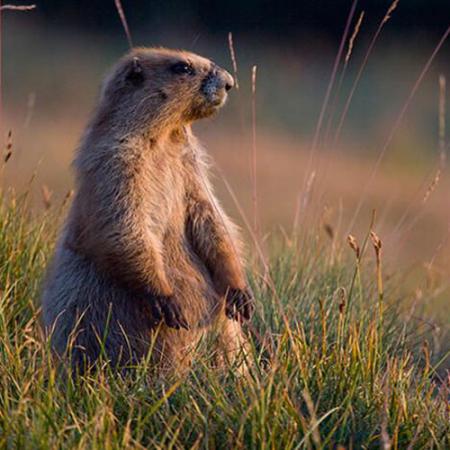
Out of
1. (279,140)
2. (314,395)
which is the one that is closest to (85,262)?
(314,395)

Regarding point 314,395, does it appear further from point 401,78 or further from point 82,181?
point 401,78

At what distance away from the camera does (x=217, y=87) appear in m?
4.45

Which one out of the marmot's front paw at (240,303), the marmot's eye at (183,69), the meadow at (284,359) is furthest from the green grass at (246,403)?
the marmot's eye at (183,69)

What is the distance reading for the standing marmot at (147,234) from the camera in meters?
4.27

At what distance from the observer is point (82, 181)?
14.3 feet

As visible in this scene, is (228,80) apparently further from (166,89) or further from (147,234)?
(147,234)

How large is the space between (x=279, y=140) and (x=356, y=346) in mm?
12237

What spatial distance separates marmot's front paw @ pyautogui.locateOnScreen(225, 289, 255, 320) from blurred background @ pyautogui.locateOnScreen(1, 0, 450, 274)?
28.4ft

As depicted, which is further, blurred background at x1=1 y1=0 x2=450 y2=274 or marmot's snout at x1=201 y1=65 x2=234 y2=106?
blurred background at x1=1 y1=0 x2=450 y2=274

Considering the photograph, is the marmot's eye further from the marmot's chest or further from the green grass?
the green grass

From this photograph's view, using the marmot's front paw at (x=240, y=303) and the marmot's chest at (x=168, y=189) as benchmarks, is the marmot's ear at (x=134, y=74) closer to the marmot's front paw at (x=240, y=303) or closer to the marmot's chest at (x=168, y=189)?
the marmot's chest at (x=168, y=189)

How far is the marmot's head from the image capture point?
14.6ft

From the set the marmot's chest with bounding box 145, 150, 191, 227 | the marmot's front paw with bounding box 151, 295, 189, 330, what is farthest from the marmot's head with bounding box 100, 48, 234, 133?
the marmot's front paw with bounding box 151, 295, 189, 330

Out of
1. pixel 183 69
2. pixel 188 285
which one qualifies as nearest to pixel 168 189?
Answer: pixel 188 285
